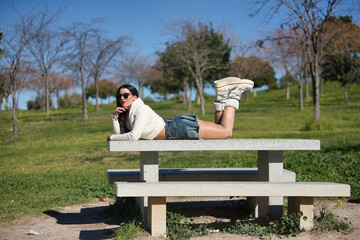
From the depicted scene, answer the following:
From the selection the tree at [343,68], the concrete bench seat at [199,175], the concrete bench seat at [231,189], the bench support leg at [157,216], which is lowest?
the bench support leg at [157,216]

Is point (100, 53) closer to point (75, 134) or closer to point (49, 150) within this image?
point (75, 134)

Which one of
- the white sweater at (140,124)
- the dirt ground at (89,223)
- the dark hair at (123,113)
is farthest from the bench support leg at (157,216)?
the dark hair at (123,113)

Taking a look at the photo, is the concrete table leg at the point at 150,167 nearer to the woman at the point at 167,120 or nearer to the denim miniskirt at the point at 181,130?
the woman at the point at 167,120

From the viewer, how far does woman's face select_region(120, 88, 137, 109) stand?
4.46 m

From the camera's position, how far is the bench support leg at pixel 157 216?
391 cm

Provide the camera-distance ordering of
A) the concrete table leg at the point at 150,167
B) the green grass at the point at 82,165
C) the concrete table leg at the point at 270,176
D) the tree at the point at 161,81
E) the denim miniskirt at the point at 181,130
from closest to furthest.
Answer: the concrete table leg at the point at 150,167, the concrete table leg at the point at 270,176, the denim miniskirt at the point at 181,130, the green grass at the point at 82,165, the tree at the point at 161,81

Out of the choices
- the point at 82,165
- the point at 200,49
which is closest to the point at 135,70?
the point at 200,49

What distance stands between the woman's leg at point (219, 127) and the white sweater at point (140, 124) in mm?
512

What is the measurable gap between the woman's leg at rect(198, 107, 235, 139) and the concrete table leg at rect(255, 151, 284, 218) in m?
0.50

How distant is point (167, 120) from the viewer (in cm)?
461

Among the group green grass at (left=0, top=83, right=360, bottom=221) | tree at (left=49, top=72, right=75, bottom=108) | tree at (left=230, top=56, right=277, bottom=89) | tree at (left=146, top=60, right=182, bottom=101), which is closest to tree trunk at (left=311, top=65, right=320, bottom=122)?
green grass at (left=0, top=83, right=360, bottom=221)

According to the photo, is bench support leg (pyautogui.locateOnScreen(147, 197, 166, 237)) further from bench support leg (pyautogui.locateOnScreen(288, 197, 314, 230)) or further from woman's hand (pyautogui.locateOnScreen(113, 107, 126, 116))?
bench support leg (pyautogui.locateOnScreen(288, 197, 314, 230))

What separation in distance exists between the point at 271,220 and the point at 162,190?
1391 millimetres

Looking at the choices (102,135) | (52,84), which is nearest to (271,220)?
(102,135)
